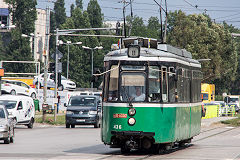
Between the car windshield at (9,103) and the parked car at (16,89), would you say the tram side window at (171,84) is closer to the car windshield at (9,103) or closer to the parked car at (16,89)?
the car windshield at (9,103)

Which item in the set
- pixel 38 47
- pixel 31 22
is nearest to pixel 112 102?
pixel 31 22

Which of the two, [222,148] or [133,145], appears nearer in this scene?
[133,145]

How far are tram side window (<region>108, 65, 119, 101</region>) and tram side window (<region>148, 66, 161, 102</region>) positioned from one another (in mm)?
868

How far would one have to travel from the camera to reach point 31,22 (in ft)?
324

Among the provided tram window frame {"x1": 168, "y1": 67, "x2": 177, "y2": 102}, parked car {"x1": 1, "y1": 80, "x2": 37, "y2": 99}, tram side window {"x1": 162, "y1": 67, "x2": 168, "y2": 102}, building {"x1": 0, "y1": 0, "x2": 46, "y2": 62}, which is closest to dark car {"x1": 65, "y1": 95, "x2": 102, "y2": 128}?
tram window frame {"x1": 168, "y1": 67, "x2": 177, "y2": 102}

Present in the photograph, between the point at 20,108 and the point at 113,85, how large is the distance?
57.7ft

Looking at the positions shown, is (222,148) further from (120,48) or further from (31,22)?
(31,22)

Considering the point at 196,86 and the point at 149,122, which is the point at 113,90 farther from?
the point at 196,86

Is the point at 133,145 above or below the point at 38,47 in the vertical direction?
below

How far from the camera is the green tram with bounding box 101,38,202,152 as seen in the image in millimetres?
17453

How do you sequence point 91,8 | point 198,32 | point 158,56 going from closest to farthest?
point 158,56 < point 198,32 < point 91,8

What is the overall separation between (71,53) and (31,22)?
8.00 m

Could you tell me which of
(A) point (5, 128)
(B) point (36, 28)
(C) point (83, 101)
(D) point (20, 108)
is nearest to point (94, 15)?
(B) point (36, 28)

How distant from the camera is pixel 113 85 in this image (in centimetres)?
1780
